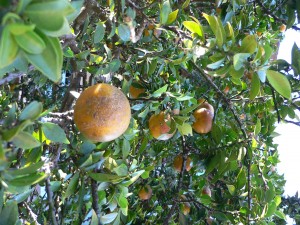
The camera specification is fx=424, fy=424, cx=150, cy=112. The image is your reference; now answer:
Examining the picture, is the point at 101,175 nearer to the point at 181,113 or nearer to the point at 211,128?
the point at 181,113

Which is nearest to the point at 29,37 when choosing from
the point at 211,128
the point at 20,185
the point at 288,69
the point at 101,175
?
the point at 20,185

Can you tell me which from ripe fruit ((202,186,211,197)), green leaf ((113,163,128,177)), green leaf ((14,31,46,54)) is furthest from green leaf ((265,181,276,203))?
green leaf ((14,31,46,54))

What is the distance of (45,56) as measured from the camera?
1.73 ft

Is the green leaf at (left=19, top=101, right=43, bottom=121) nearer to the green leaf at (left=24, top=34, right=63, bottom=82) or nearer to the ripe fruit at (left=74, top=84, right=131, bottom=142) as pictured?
the green leaf at (left=24, top=34, right=63, bottom=82)

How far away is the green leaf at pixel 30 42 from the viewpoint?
480 mm

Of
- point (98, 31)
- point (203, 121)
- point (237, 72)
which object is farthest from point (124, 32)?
point (203, 121)

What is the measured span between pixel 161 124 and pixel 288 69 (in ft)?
1.54

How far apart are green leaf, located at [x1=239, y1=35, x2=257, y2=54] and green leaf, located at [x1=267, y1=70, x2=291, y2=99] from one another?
0.21 feet

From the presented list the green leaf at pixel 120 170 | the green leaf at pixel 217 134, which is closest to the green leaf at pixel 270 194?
the green leaf at pixel 217 134

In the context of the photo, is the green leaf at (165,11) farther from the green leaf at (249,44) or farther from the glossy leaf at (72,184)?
the glossy leaf at (72,184)

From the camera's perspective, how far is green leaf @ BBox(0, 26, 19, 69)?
1.49 ft

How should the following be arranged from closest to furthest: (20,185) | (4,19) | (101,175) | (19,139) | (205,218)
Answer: (4,19) → (19,139) → (20,185) → (101,175) → (205,218)

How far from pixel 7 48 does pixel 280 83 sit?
0.57 m

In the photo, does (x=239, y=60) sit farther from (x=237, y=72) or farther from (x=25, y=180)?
(x=25, y=180)
